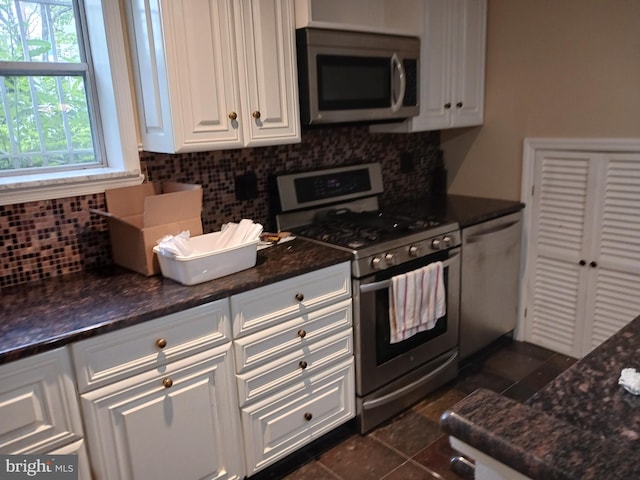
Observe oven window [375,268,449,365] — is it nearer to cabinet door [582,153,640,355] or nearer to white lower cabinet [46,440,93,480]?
cabinet door [582,153,640,355]

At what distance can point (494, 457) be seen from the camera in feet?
2.32

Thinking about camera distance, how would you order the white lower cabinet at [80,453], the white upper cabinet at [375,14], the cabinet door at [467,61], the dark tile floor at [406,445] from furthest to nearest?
the cabinet door at [467,61]
the white upper cabinet at [375,14]
the dark tile floor at [406,445]
the white lower cabinet at [80,453]

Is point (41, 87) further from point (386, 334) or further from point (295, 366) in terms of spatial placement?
point (386, 334)

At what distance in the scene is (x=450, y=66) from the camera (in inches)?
112

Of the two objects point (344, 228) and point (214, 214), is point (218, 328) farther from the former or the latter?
point (344, 228)

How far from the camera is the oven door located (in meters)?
2.23

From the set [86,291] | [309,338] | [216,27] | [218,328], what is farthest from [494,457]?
[216,27]

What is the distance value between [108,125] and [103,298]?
830mm

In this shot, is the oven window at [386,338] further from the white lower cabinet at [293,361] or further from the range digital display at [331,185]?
the range digital display at [331,185]

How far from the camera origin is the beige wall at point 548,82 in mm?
2494

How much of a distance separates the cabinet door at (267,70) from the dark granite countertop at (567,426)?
1.57 metres

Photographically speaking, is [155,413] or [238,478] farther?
[238,478]

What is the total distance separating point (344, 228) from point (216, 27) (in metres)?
1.10

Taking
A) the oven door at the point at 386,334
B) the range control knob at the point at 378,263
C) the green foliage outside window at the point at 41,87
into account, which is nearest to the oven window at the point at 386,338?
the oven door at the point at 386,334
